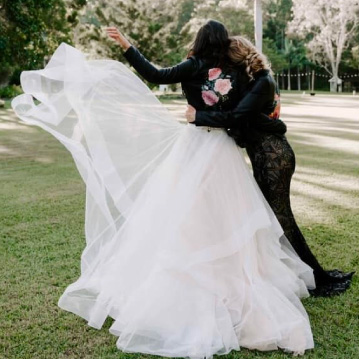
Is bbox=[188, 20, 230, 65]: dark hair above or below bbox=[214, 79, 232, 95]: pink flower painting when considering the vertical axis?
above

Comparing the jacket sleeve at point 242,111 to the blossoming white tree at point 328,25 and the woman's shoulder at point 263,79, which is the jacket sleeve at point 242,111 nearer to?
the woman's shoulder at point 263,79

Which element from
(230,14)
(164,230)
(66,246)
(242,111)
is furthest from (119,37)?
(230,14)

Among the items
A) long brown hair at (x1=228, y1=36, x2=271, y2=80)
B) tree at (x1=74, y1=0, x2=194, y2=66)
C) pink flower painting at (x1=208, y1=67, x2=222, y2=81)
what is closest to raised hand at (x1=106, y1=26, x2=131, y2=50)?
pink flower painting at (x1=208, y1=67, x2=222, y2=81)

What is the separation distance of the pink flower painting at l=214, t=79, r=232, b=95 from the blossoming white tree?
51556mm

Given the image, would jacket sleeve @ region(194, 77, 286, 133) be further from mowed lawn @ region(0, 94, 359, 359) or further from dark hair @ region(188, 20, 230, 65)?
mowed lawn @ region(0, 94, 359, 359)

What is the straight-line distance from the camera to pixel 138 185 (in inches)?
159

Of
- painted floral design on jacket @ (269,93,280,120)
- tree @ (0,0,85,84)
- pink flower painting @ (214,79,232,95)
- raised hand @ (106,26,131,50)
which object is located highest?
tree @ (0,0,85,84)

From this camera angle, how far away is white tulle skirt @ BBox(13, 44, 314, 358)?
133 inches

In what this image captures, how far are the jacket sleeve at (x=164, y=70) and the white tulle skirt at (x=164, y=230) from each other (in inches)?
16.0

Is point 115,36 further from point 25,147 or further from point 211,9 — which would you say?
point 211,9

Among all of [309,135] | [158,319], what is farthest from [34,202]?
[309,135]

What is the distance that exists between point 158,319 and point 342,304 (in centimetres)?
156

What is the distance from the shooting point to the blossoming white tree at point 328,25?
5175 centimetres

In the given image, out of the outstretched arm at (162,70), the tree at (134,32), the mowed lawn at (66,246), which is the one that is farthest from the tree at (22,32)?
the tree at (134,32)
